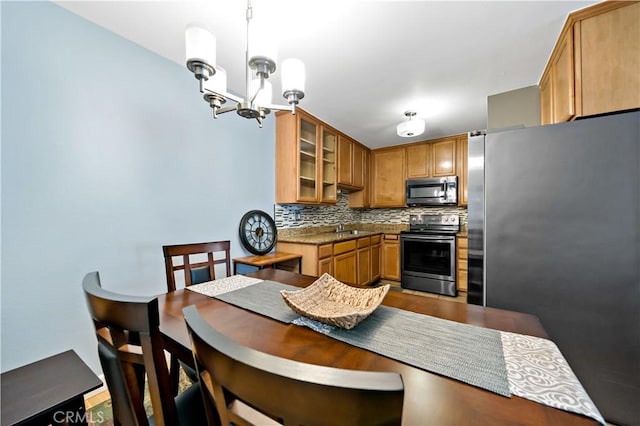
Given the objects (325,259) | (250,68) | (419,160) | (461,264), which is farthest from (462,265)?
(250,68)

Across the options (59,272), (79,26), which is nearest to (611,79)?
(79,26)

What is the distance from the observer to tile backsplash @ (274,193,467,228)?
3.27 m

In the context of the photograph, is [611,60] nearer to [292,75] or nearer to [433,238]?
[292,75]

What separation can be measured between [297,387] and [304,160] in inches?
122

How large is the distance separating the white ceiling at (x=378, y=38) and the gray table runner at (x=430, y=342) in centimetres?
129

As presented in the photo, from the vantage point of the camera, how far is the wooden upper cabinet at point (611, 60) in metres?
1.32

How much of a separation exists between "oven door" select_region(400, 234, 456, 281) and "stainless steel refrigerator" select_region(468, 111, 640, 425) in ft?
7.24

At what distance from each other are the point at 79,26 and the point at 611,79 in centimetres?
313

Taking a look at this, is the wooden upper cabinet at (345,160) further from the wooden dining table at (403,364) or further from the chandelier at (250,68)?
the wooden dining table at (403,364)

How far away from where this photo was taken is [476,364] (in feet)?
2.23

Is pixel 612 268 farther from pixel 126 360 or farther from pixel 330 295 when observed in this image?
pixel 126 360

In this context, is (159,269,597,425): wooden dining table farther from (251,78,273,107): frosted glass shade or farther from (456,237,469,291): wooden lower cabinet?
(456,237,469,291): wooden lower cabinet

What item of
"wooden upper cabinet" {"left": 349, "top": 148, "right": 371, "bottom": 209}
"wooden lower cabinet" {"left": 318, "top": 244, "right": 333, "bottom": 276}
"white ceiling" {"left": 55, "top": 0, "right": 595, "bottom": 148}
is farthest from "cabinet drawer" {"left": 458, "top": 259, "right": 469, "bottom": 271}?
"white ceiling" {"left": 55, "top": 0, "right": 595, "bottom": 148}

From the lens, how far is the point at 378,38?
5.59 feet
